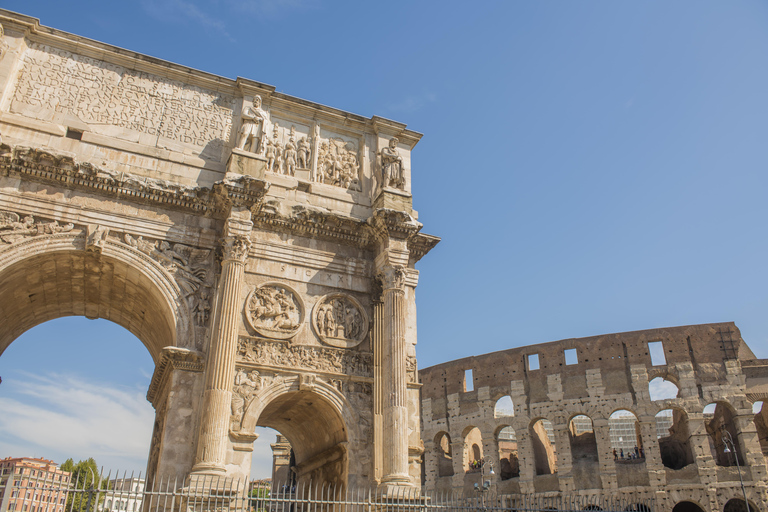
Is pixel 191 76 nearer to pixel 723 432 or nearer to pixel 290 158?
pixel 290 158

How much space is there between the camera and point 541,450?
35.1m

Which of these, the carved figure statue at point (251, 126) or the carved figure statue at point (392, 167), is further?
the carved figure statue at point (392, 167)

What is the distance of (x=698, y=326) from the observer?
3192 cm

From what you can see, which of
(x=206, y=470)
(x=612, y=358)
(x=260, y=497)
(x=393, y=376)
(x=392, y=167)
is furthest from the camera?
(x=612, y=358)

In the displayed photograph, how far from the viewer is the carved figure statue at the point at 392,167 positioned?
12.8 m

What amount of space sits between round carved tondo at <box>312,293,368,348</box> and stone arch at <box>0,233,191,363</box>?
240 centimetres

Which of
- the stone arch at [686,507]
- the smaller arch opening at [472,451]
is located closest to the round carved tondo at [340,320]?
the smaller arch opening at [472,451]

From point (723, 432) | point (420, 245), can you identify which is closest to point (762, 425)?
point (723, 432)

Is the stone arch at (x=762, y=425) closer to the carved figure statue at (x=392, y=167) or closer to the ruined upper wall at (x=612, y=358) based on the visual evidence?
the ruined upper wall at (x=612, y=358)

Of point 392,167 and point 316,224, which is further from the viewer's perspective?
point 392,167

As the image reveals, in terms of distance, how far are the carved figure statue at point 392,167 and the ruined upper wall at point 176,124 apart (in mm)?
47

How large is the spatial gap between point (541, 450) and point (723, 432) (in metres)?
9.56

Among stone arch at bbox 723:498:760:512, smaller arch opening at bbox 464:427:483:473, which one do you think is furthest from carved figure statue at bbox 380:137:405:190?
stone arch at bbox 723:498:760:512

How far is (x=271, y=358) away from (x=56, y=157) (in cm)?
501
